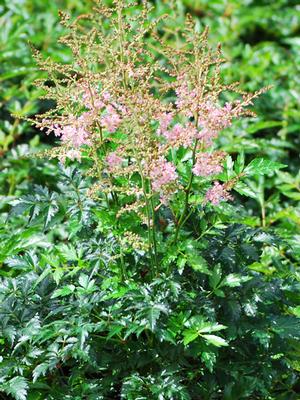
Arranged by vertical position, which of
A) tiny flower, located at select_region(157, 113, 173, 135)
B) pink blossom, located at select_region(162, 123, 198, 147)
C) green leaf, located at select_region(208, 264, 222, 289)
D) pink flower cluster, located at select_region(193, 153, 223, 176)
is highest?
tiny flower, located at select_region(157, 113, 173, 135)

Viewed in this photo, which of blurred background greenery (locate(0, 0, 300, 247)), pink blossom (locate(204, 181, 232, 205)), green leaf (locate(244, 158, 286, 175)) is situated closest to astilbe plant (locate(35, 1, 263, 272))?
pink blossom (locate(204, 181, 232, 205))

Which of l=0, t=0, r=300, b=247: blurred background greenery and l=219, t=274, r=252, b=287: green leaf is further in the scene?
l=0, t=0, r=300, b=247: blurred background greenery

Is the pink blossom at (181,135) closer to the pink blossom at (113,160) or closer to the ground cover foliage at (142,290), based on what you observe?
the ground cover foliage at (142,290)

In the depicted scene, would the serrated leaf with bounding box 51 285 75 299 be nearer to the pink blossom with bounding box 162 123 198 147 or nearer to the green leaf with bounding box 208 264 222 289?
the green leaf with bounding box 208 264 222 289

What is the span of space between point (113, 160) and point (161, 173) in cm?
19

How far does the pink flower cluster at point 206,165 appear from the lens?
2.32 meters

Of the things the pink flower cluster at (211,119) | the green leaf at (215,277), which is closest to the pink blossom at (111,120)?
the pink flower cluster at (211,119)

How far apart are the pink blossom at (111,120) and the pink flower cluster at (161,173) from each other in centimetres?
17

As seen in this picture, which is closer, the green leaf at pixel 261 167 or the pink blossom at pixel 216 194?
the pink blossom at pixel 216 194

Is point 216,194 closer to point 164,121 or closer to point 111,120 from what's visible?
point 164,121

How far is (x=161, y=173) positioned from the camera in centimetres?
230

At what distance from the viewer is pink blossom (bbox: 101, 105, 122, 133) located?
2328 millimetres

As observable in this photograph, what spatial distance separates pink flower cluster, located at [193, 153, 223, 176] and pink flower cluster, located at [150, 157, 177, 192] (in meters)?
0.08

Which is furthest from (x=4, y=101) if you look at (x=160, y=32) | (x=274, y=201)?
(x=274, y=201)
